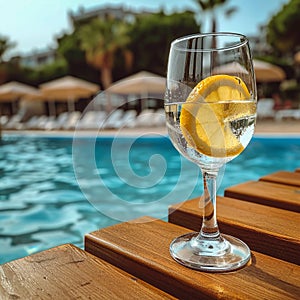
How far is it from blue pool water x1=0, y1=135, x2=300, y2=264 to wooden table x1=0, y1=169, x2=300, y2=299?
30 cm

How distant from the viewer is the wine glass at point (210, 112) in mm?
737

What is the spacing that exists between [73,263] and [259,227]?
528mm

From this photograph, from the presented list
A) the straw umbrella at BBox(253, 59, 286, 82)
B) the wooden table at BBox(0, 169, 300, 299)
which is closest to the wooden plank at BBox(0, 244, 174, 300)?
the wooden table at BBox(0, 169, 300, 299)

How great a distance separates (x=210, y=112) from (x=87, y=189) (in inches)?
169

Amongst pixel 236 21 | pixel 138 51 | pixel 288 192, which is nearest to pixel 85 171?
pixel 288 192

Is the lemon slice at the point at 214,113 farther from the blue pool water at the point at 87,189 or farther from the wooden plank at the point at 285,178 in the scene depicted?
the wooden plank at the point at 285,178

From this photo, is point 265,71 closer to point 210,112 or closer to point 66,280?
point 210,112

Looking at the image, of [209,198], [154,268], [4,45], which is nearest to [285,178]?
[209,198]

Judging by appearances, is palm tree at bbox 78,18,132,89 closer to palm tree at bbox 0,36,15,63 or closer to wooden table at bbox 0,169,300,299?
palm tree at bbox 0,36,15,63

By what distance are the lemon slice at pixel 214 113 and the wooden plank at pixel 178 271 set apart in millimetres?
257

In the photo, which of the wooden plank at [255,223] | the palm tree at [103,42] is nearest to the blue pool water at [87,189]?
the wooden plank at [255,223]

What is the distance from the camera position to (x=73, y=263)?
2.65 ft

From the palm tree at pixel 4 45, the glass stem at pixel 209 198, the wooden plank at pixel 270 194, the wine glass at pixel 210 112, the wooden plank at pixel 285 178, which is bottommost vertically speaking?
the wooden plank at pixel 285 178

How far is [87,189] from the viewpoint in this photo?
488 cm
